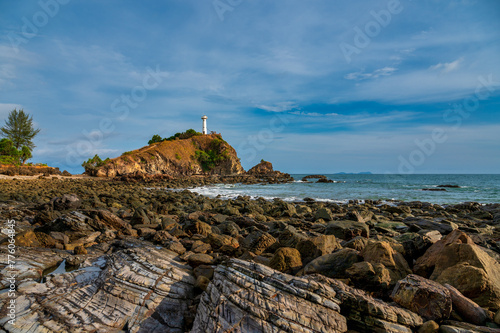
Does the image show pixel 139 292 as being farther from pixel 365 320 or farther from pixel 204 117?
pixel 204 117

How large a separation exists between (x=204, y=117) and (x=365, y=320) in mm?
97910

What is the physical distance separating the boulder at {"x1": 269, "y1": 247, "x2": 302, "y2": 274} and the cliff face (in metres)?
59.5

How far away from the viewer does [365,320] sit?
2.67 metres

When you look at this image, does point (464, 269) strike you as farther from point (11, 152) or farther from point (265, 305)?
point (11, 152)

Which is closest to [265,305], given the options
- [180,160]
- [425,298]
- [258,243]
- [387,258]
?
[425,298]

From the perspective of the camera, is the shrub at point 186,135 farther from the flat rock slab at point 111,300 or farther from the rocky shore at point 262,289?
the flat rock slab at point 111,300

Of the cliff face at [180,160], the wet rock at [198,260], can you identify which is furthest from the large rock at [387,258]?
the cliff face at [180,160]

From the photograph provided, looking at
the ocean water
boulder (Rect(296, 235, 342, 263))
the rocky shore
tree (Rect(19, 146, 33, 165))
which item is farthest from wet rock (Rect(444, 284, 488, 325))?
tree (Rect(19, 146, 33, 165))

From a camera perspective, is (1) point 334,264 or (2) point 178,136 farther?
(2) point 178,136

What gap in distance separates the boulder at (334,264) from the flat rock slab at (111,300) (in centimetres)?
182

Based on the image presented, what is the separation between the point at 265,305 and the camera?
105 inches

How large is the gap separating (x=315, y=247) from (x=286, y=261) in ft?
2.35

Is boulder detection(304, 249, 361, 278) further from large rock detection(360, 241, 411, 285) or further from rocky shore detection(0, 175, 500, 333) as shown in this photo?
large rock detection(360, 241, 411, 285)

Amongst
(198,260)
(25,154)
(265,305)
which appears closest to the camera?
(265,305)
